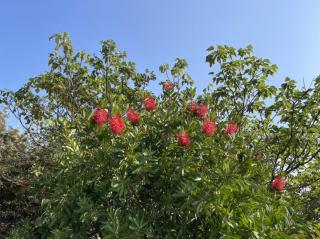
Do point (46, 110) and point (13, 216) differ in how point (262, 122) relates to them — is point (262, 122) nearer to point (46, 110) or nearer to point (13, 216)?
point (46, 110)

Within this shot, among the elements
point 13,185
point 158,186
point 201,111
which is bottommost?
point 158,186

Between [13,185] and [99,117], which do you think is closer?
[99,117]

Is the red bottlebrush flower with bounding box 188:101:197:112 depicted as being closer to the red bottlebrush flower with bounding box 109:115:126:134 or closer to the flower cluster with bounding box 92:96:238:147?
the flower cluster with bounding box 92:96:238:147

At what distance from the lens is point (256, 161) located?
521 cm

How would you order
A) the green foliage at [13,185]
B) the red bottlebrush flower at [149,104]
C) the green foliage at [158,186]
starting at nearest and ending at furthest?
the green foliage at [158,186], the red bottlebrush flower at [149,104], the green foliage at [13,185]

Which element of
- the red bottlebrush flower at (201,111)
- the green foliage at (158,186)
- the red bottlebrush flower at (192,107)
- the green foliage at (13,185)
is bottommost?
the green foliage at (158,186)

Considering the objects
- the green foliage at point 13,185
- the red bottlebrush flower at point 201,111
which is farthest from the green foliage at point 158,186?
the green foliage at point 13,185

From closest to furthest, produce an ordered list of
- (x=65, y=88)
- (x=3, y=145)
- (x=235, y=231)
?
(x=235, y=231)
(x=65, y=88)
(x=3, y=145)

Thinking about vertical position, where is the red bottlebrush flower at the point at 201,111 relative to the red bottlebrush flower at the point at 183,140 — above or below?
above

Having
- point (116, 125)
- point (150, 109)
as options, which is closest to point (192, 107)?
point (150, 109)

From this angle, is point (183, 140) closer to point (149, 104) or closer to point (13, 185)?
point (149, 104)

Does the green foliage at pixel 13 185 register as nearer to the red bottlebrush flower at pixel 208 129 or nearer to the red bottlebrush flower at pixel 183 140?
the red bottlebrush flower at pixel 183 140

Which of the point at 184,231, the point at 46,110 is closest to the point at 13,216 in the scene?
the point at 46,110

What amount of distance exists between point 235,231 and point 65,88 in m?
5.62
